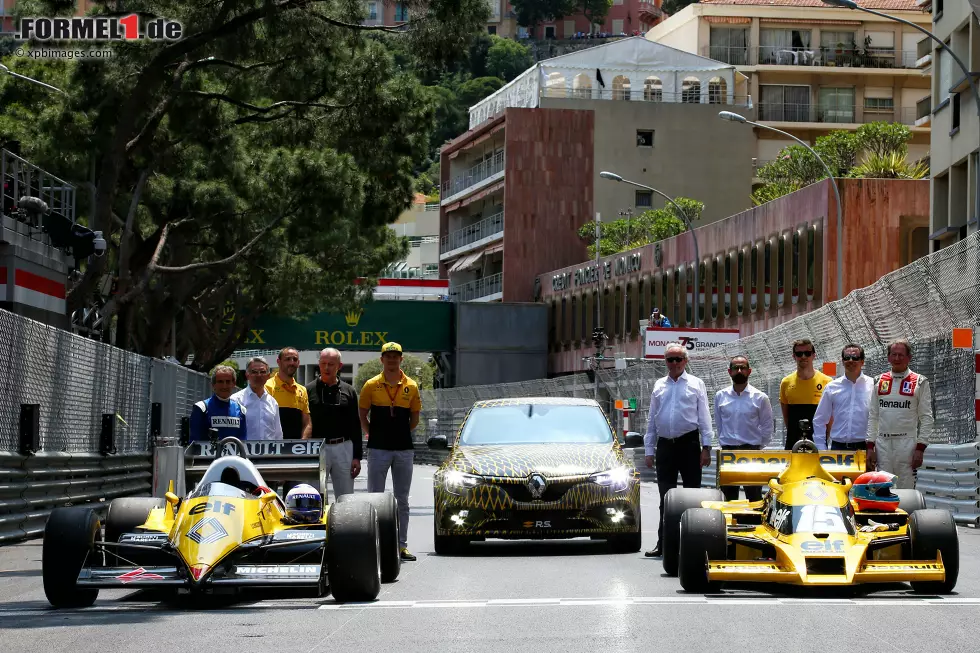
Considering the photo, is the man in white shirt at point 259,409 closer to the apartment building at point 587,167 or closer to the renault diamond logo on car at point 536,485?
the renault diamond logo on car at point 536,485

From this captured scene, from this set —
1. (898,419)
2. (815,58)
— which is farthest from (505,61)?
(898,419)

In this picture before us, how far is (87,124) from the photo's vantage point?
99.2 feet

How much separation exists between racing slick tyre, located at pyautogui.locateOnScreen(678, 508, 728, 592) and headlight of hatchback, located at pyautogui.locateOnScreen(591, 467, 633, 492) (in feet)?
14.5

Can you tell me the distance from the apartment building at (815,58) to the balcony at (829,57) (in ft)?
0.20

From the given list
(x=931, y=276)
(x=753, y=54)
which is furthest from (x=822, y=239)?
(x=753, y=54)

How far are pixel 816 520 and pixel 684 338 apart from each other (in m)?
36.9

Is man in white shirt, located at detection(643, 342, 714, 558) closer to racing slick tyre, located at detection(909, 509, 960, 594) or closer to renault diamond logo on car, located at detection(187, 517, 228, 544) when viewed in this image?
racing slick tyre, located at detection(909, 509, 960, 594)

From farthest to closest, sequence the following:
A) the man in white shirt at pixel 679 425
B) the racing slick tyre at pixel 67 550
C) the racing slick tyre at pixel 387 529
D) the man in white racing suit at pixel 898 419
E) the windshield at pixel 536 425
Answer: the windshield at pixel 536 425 < the man in white shirt at pixel 679 425 < the man in white racing suit at pixel 898 419 < the racing slick tyre at pixel 387 529 < the racing slick tyre at pixel 67 550

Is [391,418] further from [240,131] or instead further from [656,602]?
[240,131]

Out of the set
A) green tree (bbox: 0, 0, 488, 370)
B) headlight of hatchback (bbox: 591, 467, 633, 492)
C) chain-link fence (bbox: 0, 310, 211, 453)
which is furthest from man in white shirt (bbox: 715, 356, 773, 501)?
green tree (bbox: 0, 0, 488, 370)

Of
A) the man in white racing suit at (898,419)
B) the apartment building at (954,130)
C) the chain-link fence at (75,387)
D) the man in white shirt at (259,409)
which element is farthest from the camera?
the apartment building at (954,130)

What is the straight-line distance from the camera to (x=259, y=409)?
15.4m
